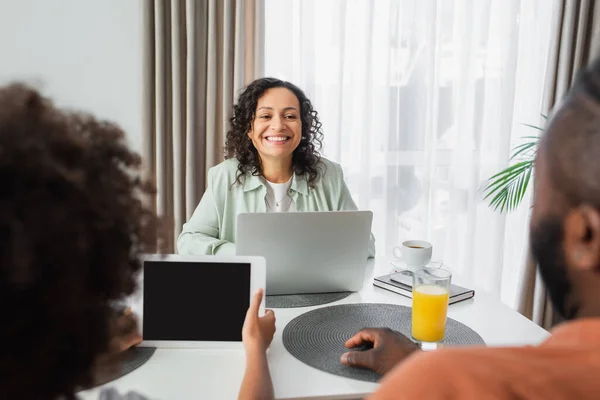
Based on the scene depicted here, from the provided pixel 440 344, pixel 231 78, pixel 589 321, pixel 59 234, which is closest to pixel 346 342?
pixel 440 344

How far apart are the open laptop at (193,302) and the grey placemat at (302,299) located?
0.23m

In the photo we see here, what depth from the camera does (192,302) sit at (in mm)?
1112

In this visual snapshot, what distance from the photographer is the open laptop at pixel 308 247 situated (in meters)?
1.32

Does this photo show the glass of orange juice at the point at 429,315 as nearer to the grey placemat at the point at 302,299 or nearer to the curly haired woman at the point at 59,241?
the grey placemat at the point at 302,299

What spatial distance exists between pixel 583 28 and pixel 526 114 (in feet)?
1.55

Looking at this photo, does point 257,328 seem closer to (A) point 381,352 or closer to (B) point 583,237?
(A) point 381,352

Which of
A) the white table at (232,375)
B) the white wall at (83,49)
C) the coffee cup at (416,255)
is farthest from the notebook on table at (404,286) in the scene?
the white wall at (83,49)

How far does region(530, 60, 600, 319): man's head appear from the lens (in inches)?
19.2

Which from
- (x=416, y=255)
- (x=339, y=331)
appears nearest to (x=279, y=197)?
(x=416, y=255)

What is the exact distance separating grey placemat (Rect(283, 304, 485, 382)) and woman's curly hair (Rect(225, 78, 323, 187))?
82 centimetres

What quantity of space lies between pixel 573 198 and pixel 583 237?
40 mm

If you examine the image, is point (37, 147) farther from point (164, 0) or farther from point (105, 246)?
point (164, 0)

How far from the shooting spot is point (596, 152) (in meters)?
0.47

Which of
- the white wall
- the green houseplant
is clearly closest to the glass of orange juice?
the green houseplant
